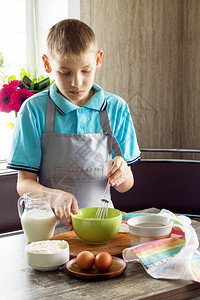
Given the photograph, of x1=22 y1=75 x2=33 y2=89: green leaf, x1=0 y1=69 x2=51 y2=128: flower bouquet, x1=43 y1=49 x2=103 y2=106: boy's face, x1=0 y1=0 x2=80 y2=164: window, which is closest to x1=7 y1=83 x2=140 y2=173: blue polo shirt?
x1=43 y1=49 x2=103 y2=106: boy's face

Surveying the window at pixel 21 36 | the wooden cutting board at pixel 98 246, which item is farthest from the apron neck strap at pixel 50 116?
the window at pixel 21 36

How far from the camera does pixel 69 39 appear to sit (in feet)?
5.25

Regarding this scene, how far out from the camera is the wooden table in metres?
1.12

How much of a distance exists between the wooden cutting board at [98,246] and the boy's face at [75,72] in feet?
1.68

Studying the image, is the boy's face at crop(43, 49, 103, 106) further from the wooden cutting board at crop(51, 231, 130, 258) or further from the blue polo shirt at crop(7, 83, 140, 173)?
the wooden cutting board at crop(51, 231, 130, 258)

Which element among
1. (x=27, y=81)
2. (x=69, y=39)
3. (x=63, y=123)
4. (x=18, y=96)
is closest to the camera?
(x=69, y=39)

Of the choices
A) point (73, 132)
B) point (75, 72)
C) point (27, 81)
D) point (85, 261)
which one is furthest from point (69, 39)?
point (27, 81)

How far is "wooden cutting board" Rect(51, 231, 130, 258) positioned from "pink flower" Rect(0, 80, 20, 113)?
45.6 inches

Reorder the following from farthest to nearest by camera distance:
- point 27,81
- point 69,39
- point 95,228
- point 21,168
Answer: point 27,81
point 21,168
point 69,39
point 95,228

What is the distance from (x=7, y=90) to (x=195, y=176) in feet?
3.95

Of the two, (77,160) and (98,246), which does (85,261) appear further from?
(77,160)

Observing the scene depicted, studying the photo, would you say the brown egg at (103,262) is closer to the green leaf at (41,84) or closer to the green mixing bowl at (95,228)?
the green mixing bowl at (95,228)

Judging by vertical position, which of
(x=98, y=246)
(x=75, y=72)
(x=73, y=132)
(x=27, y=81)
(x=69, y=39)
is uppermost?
(x=69, y=39)

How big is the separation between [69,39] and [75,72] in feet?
0.41
